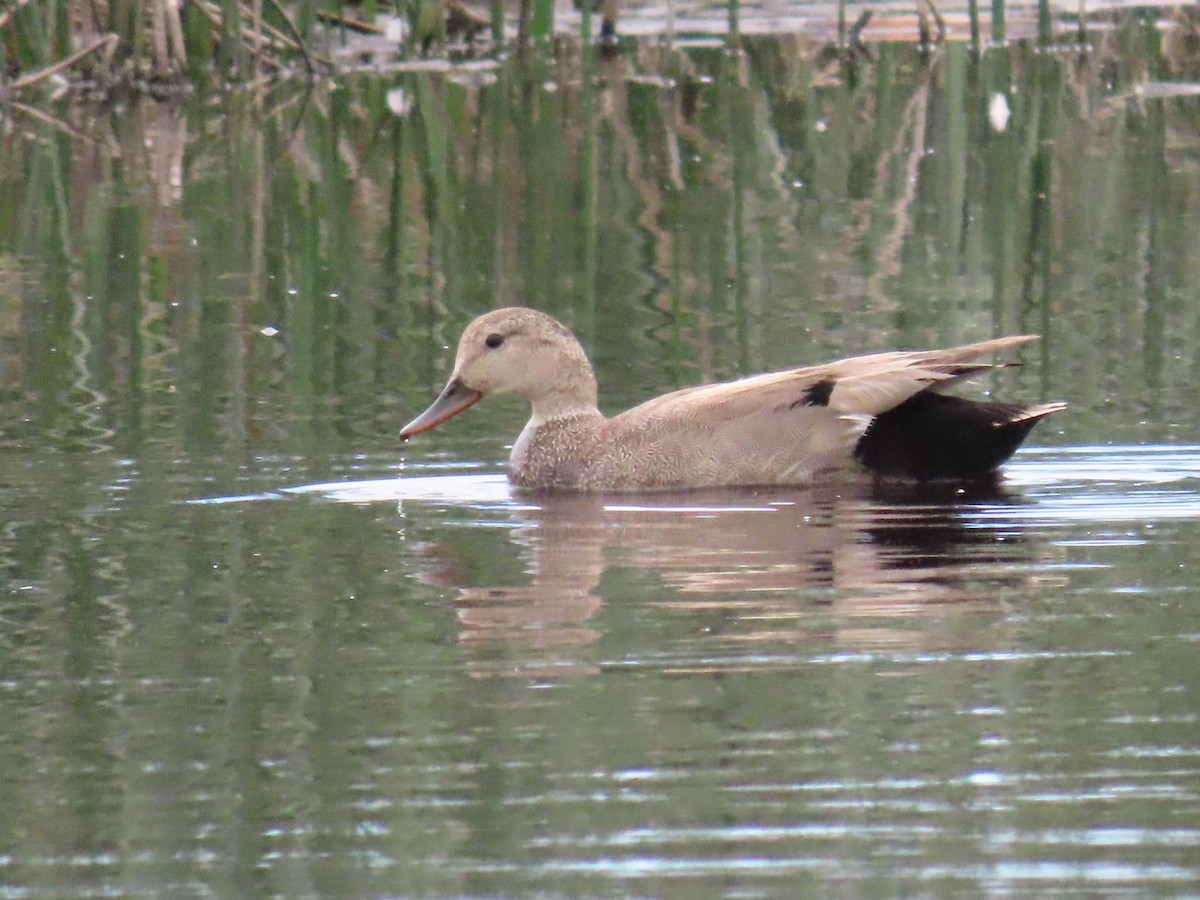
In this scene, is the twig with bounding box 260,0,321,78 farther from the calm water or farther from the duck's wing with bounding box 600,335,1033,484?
the duck's wing with bounding box 600,335,1033,484

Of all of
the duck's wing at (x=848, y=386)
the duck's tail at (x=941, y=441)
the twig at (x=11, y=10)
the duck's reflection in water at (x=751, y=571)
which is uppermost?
the twig at (x=11, y=10)

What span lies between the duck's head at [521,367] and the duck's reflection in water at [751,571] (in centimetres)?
69

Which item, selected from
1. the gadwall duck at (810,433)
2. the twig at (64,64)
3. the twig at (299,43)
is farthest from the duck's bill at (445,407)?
the twig at (299,43)

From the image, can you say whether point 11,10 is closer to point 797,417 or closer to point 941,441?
point 797,417

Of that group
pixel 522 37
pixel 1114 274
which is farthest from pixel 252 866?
pixel 522 37

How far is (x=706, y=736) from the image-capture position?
4602mm

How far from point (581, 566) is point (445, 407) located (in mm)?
2033

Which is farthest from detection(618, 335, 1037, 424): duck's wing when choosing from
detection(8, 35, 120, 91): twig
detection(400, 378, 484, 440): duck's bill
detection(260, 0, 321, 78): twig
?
detection(260, 0, 321, 78): twig

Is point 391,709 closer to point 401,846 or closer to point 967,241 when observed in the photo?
point 401,846

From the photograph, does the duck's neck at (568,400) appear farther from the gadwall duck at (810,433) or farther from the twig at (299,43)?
the twig at (299,43)

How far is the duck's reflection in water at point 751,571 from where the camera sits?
550 cm

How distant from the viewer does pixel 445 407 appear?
846 centimetres

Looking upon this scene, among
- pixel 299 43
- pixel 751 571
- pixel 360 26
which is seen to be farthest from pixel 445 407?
pixel 360 26

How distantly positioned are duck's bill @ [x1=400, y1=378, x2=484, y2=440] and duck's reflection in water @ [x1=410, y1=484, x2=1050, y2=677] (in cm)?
61
